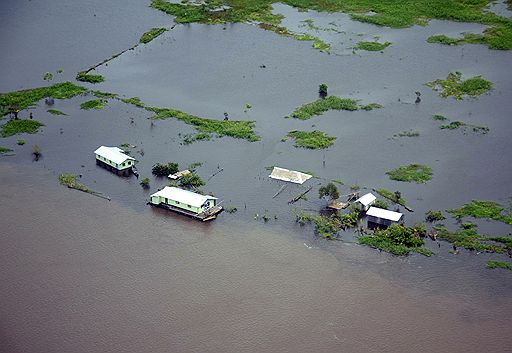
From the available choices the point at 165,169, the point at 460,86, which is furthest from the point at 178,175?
the point at 460,86

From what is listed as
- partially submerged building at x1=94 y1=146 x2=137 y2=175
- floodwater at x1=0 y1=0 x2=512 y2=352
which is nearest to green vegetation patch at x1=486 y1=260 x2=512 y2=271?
floodwater at x1=0 y1=0 x2=512 y2=352

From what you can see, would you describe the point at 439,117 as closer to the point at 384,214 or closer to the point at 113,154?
the point at 384,214

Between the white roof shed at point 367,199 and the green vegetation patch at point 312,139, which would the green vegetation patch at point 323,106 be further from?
the white roof shed at point 367,199

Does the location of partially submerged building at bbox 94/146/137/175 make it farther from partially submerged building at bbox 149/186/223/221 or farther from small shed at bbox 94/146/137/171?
partially submerged building at bbox 149/186/223/221

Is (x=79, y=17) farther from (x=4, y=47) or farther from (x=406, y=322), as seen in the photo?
(x=406, y=322)

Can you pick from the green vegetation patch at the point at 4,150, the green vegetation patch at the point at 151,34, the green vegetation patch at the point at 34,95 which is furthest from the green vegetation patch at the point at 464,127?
the green vegetation patch at the point at 4,150
